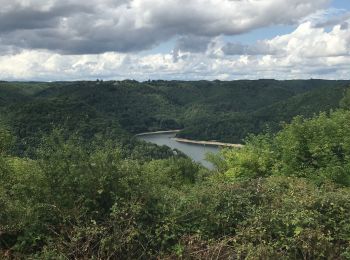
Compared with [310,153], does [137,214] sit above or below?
above

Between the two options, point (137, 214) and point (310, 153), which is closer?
point (137, 214)

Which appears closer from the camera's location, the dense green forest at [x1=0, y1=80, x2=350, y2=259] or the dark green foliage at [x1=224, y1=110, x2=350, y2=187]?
the dense green forest at [x1=0, y1=80, x2=350, y2=259]

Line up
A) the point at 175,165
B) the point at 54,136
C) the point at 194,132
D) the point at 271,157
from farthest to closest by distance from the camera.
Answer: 1. the point at 194,132
2. the point at 175,165
3. the point at 271,157
4. the point at 54,136

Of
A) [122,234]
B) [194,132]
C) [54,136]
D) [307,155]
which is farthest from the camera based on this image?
[194,132]

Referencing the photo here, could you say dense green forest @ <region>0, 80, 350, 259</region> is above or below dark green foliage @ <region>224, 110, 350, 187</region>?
above

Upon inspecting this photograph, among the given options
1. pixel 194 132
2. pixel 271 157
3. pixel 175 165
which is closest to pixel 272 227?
pixel 271 157

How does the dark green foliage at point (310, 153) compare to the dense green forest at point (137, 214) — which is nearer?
the dense green forest at point (137, 214)

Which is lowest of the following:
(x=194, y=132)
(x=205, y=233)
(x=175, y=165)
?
(x=194, y=132)

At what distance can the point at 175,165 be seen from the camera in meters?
45.5

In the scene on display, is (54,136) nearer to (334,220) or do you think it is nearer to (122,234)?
(122,234)

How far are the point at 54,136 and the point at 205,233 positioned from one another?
133 inches

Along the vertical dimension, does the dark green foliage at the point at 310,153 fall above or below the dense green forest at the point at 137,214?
below

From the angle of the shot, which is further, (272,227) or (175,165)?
(175,165)

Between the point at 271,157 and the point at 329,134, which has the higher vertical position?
the point at 329,134
